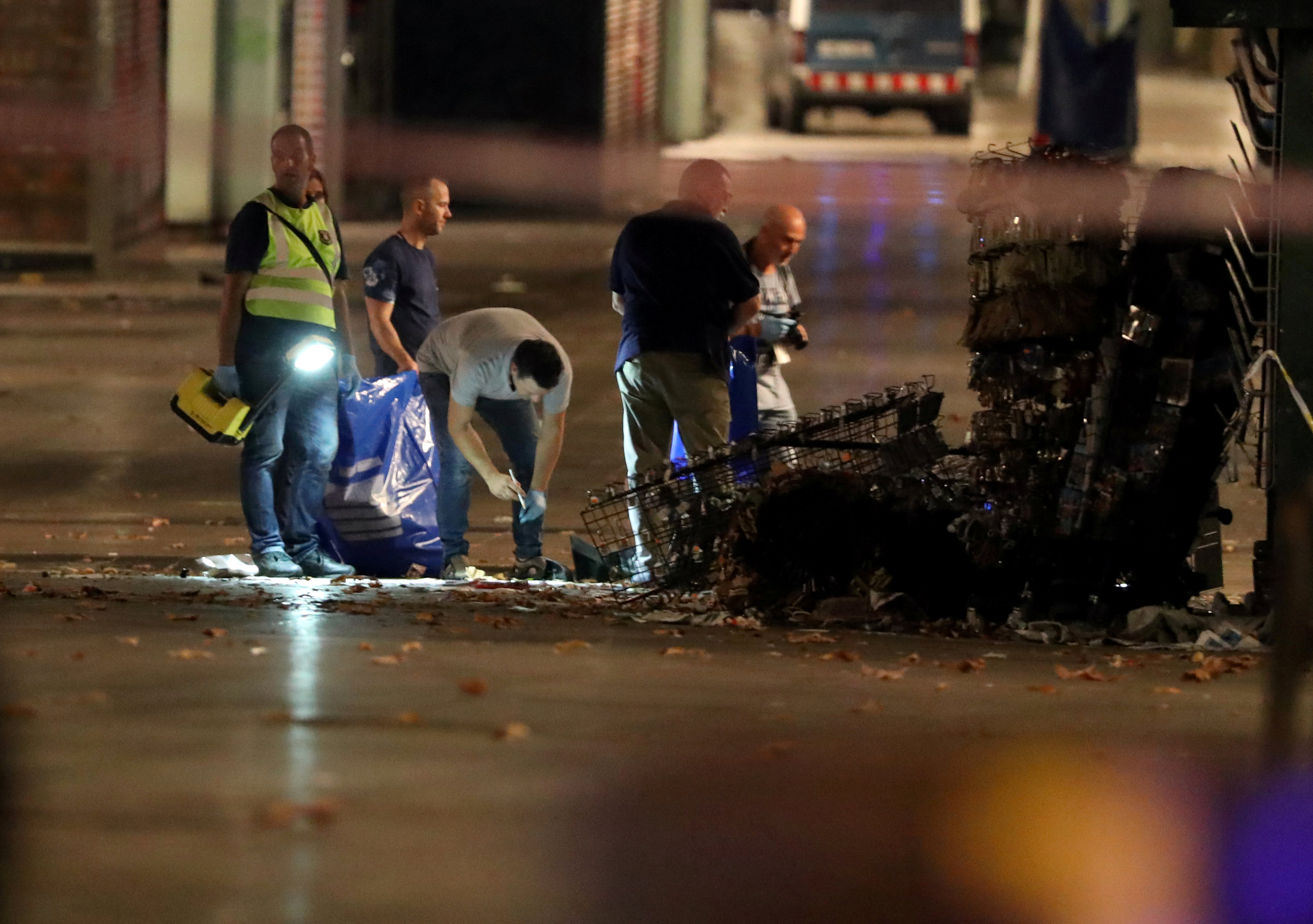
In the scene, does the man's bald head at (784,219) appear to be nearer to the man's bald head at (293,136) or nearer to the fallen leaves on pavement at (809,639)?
the man's bald head at (293,136)

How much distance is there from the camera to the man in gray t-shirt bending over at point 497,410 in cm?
869

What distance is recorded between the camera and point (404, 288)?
371 inches

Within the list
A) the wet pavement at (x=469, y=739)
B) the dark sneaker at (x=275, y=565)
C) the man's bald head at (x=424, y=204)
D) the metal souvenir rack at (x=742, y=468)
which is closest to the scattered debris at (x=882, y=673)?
the wet pavement at (x=469, y=739)

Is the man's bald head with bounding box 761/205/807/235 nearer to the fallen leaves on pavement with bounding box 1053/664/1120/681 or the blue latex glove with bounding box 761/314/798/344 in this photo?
the blue latex glove with bounding box 761/314/798/344

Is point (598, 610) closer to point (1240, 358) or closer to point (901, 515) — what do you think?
point (901, 515)

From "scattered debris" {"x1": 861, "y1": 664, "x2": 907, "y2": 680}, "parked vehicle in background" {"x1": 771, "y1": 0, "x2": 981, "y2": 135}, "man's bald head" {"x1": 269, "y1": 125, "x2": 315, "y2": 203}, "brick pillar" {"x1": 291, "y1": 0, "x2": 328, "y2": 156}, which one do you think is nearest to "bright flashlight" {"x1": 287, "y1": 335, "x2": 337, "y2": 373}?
"man's bald head" {"x1": 269, "y1": 125, "x2": 315, "y2": 203}

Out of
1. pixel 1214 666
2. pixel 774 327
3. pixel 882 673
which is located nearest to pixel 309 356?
pixel 774 327

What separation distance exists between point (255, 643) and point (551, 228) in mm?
19083

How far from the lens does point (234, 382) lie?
8.88m

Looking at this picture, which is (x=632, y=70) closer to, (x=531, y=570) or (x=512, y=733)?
(x=531, y=570)

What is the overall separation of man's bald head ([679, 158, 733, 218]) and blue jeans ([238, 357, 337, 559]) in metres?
1.64

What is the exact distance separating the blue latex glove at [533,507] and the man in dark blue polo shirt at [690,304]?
1.39ft

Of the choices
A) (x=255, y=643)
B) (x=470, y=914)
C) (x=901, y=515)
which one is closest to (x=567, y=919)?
(x=470, y=914)

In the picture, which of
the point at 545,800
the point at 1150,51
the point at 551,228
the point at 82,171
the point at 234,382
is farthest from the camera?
the point at 1150,51
